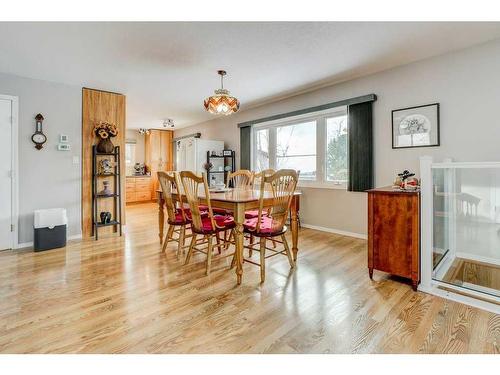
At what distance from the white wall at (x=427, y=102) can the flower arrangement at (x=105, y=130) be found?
297 centimetres

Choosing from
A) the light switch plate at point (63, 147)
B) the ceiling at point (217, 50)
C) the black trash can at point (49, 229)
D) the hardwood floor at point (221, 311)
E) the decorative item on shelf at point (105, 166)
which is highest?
the ceiling at point (217, 50)

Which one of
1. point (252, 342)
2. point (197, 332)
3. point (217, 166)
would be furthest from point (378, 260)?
point (217, 166)

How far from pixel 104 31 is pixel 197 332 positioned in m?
2.62

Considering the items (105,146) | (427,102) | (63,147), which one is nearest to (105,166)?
(105,146)

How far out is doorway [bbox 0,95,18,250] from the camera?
336cm

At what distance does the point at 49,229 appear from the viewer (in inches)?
132

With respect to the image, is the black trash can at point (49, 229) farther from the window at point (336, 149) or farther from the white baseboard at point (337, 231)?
the window at point (336, 149)

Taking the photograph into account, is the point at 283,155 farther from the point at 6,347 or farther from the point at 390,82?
the point at 6,347

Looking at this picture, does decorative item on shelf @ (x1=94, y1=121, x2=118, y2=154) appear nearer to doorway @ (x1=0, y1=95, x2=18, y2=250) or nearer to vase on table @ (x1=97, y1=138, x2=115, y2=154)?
vase on table @ (x1=97, y1=138, x2=115, y2=154)

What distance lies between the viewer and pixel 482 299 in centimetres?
198

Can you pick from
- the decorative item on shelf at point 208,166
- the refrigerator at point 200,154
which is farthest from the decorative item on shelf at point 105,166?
the decorative item on shelf at point 208,166

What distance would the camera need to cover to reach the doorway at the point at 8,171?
3357mm

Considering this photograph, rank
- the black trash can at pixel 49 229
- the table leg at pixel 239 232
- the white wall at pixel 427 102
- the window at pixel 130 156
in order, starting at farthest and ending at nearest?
the window at pixel 130 156
the black trash can at pixel 49 229
the white wall at pixel 427 102
the table leg at pixel 239 232
